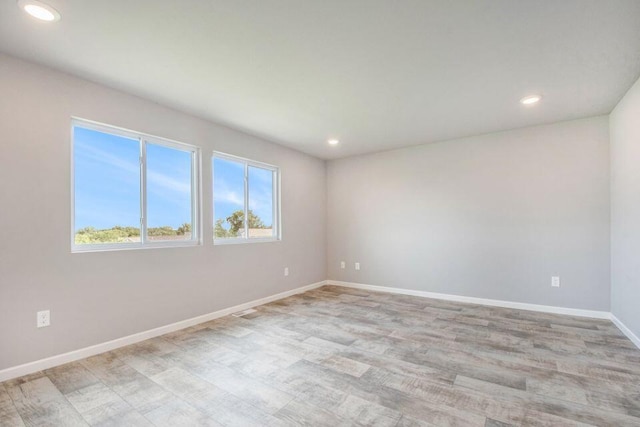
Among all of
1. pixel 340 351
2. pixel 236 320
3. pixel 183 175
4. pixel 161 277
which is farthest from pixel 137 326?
pixel 340 351

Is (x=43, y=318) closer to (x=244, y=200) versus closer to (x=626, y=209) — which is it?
(x=244, y=200)

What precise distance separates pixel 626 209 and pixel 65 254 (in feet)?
17.3

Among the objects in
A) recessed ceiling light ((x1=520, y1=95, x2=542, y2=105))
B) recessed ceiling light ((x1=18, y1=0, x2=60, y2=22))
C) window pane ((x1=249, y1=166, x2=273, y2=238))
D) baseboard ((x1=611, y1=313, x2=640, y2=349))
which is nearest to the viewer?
recessed ceiling light ((x1=18, y1=0, x2=60, y2=22))

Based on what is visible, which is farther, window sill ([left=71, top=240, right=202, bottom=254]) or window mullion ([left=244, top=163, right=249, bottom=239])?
→ window mullion ([left=244, top=163, right=249, bottom=239])

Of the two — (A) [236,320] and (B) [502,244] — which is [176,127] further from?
(B) [502,244]

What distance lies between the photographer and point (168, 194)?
133 inches

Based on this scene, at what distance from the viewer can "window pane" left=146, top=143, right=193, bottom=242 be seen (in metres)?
3.23

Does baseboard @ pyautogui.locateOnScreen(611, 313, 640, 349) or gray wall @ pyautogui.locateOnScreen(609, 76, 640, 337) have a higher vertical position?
gray wall @ pyautogui.locateOnScreen(609, 76, 640, 337)

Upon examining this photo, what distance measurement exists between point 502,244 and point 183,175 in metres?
4.24

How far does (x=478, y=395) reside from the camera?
202cm

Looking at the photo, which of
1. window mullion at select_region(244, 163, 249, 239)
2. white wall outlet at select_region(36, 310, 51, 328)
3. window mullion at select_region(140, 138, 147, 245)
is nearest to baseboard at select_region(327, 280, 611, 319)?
window mullion at select_region(244, 163, 249, 239)

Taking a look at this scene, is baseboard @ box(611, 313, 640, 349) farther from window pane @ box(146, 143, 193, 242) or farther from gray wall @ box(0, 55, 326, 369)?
window pane @ box(146, 143, 193, 242)

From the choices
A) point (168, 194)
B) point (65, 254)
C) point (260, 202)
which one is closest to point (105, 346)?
point (65, 254)

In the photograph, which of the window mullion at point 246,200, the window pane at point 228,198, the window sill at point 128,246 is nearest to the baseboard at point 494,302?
the window mullion at point 246,200
